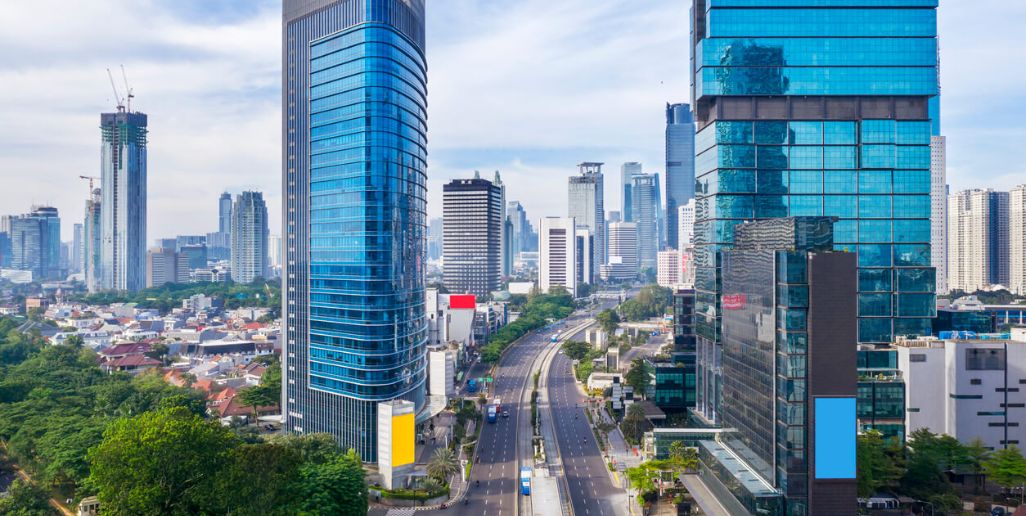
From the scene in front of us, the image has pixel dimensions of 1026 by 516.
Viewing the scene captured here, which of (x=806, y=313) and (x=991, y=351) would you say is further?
(x=991, y=351)

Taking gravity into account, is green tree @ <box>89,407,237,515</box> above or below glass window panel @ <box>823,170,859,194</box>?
below

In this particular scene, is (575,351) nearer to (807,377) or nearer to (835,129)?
(835,129)

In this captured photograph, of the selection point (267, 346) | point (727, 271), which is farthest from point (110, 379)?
point (727, 271)

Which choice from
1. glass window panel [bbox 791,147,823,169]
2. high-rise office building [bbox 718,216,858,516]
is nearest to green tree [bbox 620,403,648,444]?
high-rise office building [bbox 718,216,858,516]

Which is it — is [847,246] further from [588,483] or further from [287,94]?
[287,94]

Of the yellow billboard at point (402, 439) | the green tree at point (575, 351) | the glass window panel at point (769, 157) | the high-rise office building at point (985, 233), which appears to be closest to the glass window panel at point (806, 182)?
the glass window panel at point (769, 157)

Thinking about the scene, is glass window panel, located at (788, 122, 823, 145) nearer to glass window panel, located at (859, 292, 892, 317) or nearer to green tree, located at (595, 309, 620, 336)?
glass window panel, located at (859, 292, 892, 317)
